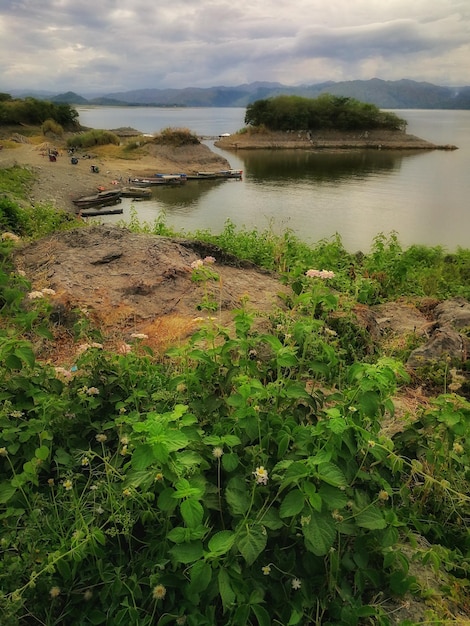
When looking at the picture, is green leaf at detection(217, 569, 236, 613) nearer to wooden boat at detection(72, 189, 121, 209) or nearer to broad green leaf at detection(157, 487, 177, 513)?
broad green leaf at detection(157, 487, 177, 513)

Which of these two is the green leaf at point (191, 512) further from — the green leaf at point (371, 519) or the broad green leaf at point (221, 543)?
the green leaf at point (371, 519)

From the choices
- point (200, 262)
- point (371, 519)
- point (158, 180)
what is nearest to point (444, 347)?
point (200, 262)

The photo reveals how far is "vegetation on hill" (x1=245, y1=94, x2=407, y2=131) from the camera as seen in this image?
68.4m

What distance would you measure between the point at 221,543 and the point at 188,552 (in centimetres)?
13

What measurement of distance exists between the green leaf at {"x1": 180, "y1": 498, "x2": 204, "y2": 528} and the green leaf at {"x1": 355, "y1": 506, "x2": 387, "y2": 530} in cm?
80

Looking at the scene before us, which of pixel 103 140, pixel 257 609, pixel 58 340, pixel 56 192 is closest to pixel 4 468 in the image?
pixel 257 609

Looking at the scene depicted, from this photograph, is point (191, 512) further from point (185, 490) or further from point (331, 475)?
point (331, 475)

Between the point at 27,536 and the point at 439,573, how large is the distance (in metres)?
2.00

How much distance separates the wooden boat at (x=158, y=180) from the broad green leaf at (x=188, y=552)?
32.9 meters

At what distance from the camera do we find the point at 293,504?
68.4 inches

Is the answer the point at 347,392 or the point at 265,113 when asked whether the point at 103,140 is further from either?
the point at 347,392

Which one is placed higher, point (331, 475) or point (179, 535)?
point (331, 475)

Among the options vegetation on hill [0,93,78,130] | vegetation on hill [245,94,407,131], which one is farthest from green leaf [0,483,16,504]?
vegetation on hill [245,94,407,131]

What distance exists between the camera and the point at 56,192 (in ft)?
79.2
